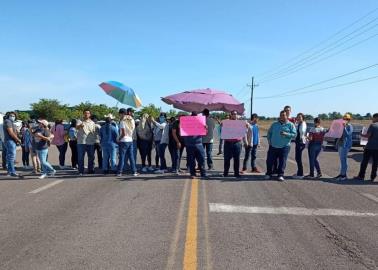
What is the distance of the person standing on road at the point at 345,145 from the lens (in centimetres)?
1224

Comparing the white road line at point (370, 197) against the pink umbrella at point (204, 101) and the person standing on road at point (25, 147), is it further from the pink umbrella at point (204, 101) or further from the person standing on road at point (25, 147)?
the person standing on road at point (25, 147)

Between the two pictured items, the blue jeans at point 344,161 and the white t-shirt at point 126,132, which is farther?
the white t-shirt at point 126,132

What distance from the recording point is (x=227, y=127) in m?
12.2

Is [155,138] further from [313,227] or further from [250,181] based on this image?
[313,227]

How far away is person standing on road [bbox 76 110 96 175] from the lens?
1279cm

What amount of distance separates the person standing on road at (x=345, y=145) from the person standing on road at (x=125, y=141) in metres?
5.71

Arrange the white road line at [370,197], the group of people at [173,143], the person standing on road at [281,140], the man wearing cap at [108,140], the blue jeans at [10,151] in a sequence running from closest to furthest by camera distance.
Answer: the white road line at [370,197] < the person standing on road at [281,140] < the group of people at [173,143] < the blue jeans at [10,151] < the man wearing cap at [108,140]

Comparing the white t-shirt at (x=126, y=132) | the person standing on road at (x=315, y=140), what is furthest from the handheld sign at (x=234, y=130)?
the white t-shirt at (x=126, y=132)

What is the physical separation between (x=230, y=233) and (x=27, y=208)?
3835mm

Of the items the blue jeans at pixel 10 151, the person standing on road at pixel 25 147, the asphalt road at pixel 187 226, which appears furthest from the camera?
the person standing on road at pixel 25 147

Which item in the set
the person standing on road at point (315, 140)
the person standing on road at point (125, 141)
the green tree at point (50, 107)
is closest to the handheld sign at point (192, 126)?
the person standing on road at point (125, 141)

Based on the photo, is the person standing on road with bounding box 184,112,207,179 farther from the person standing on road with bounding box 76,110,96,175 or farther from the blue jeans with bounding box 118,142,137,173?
the person standing on road with bounding box 76,110,96,175

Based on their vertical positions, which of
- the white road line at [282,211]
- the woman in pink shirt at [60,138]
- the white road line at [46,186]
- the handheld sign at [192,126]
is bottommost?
the white road line at [282,211]

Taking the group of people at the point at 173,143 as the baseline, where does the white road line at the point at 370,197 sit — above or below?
below
